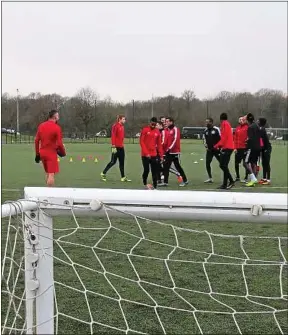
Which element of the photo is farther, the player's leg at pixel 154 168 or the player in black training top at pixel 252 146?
the player in black training top at pixel 252 146

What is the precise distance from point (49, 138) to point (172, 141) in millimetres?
3642

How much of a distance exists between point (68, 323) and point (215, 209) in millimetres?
1895

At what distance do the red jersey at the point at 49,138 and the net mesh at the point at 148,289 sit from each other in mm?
4324

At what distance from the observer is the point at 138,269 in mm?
4848

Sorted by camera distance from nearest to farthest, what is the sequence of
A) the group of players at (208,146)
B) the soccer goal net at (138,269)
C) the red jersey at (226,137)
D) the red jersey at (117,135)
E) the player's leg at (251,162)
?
1. the soccer goal net at (138,269)
2. the group of players at (208,146)
3. the red jersey at (226,137)
4. the player's leg at (251,162)
5. the red jersey at (117,135)

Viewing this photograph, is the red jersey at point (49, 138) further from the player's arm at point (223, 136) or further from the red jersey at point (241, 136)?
the red jersey at point (241, 136)

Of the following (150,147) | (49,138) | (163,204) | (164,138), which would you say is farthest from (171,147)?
(163,204)

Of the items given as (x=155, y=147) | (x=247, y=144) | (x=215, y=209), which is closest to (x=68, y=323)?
(x=215, y=209)

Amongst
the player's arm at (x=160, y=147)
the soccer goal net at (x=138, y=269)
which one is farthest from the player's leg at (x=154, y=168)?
the soccer goal net at (x=138, y=269)

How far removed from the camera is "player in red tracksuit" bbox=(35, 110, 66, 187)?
9672 millimetres

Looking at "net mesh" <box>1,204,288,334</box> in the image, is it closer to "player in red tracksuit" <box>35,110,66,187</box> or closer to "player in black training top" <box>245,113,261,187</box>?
"player in red tracksuit" <box>35,110,66,187</box>

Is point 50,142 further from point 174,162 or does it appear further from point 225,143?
point 225,143

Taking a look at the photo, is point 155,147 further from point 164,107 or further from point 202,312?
point 164,107

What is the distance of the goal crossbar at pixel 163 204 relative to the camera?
6.65 ft
